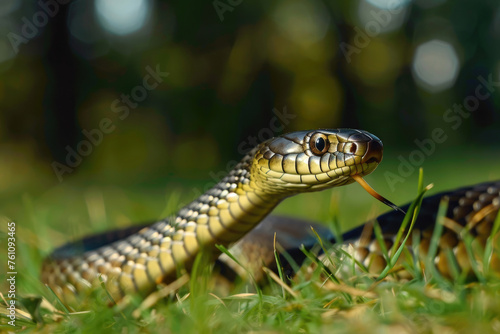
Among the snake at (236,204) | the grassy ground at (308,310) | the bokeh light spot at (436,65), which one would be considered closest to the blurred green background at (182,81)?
the bokeh light spot at (436,65)

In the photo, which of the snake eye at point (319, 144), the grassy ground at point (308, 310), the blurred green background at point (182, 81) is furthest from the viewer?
the blurred green background at point (182, 81)

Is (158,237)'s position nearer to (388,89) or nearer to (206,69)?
(206,69)

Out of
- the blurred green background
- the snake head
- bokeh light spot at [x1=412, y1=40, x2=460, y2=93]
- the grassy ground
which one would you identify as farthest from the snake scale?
bokeh light spot at [x1=412, y1=40, x2=460, y2=93]

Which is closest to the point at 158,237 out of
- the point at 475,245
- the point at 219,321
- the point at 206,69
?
the point at 219,321

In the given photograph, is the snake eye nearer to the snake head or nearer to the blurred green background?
the snake head

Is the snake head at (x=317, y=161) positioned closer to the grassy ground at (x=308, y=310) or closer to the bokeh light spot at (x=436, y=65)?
the grassy ground at (x=308, y=310)

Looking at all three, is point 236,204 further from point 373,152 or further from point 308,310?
point 308,310
